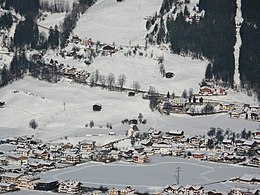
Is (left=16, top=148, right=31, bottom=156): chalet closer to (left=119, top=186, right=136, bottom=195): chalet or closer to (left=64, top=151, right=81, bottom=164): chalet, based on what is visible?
(left=64, top=151, right=81, bottom=164): chalet

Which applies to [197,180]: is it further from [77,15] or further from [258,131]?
[77,15]

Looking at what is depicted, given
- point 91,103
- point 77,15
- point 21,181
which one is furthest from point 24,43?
point 21,181

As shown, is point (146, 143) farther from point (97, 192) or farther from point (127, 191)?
point (97, 192)

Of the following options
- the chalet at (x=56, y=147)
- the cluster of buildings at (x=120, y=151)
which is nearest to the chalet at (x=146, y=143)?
the cluster of buildings at (x=120, y=151)

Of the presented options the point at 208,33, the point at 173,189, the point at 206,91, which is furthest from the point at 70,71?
the point at 173,189

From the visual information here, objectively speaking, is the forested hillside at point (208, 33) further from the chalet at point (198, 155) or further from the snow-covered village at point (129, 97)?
the chalet at point (198, 155)
